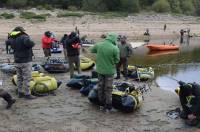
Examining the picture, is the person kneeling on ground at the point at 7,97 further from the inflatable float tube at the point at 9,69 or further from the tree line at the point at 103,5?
the tree line at the point at 103,5

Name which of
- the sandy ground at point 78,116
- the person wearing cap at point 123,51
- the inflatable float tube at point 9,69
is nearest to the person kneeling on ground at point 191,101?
the sandy ground at point 78,116

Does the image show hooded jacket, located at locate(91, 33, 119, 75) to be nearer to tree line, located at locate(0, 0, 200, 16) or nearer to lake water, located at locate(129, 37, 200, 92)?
lake water, located at locate(129, 37, 200, 92)

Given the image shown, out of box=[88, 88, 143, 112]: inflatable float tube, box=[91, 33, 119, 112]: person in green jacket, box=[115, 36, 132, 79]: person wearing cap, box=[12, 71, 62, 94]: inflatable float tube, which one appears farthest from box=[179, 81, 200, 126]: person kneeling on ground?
box=[115, 36, 132, 79]: person wearing cap

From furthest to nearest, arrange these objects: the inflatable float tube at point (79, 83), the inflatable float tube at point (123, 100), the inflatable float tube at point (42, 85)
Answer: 1. the inflatable float tube at point (79, 83)
2. the inflatable float tube at point (42, 85)
3. the inflatable float tube at point (123, 100)

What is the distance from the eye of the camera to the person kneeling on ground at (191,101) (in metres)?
8.85

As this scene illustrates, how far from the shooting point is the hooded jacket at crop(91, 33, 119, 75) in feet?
30.3

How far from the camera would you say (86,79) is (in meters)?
11.6

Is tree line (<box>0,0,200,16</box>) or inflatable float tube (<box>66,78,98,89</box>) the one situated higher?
inflatable float tube (<box>66,78,98,89</box>)

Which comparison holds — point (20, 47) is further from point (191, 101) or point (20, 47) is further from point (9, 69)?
point (9, 69)

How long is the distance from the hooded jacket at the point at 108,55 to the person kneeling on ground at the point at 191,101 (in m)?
1.51

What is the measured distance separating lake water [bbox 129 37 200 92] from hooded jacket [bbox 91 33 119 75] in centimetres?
494

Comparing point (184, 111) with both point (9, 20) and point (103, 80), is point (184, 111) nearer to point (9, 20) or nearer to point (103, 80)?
point (103, 80)

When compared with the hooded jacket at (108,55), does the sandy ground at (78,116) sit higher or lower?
lower

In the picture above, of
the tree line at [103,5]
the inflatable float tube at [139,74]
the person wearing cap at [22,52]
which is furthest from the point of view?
the tree line at [103,5]
